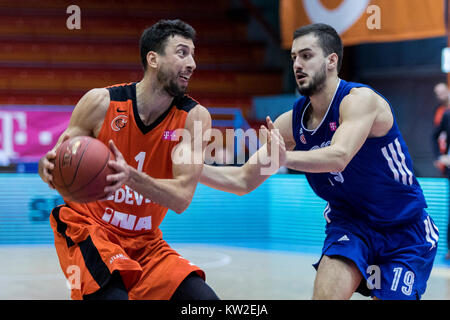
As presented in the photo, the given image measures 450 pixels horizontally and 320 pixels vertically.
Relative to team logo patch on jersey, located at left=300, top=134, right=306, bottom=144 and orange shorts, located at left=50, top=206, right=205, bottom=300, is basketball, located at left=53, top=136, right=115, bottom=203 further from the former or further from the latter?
team logo patch on jersey, located at left=300, top=134, right=306, bottom=144

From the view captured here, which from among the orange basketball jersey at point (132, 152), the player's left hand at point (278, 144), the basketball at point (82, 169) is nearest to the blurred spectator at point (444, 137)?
the player's left hand at point (278, 144)

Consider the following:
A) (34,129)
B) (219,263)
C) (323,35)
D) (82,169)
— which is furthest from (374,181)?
(34,129)

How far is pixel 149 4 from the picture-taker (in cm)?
1252

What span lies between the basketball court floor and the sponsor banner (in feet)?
10.9

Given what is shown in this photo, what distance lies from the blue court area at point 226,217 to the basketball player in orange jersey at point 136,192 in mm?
4613

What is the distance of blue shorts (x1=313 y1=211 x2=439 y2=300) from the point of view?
3008 millimetres

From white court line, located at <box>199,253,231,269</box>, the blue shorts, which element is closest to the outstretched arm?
the blue shorts

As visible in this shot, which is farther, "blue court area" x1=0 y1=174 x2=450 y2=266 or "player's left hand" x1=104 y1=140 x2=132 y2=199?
"blue court area" x1=0 y1=174 x2=450 y2=266

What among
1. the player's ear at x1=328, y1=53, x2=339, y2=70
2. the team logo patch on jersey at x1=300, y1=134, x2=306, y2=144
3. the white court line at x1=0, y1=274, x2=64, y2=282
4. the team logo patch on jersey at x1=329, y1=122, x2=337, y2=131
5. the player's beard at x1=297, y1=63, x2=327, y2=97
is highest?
the player's ear at x1=328, y1=53, x2=339, y2=70

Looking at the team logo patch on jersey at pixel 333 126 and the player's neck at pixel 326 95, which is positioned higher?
the player's neck at pixel 326 95

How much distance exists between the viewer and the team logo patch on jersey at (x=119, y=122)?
10.0ft

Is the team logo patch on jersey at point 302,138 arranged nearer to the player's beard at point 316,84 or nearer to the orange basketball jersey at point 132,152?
the player's beard at point 316,84

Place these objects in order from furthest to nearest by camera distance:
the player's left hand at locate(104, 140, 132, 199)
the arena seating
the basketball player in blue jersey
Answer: the arena seating, the basketball player in blue jersey, the player's left hand at locate(104, 140, 132, 199)

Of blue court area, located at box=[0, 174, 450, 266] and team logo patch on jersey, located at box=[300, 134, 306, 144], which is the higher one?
team logo patch on jersey, located at box=[300, 134, 306, 144]
